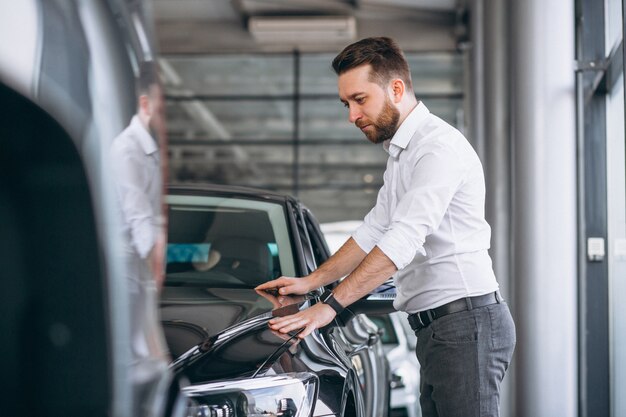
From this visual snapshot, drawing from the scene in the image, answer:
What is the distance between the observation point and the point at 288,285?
304cm

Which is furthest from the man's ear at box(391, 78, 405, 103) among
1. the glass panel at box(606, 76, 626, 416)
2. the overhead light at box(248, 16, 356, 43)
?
the overhead light at box(248, 16, 356, 43)

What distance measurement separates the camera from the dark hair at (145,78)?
1233mm

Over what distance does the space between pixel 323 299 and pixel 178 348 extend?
60 centimetres

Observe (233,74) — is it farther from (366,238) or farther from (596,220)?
(366,238)

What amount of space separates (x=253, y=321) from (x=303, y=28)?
10355 millimetres

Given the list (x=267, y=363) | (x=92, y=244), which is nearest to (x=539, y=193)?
(x=267, y=363)

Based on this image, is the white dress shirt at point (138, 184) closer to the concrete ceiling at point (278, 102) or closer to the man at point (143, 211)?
the man at point (143, 211)

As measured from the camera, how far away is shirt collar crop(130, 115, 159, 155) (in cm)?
122

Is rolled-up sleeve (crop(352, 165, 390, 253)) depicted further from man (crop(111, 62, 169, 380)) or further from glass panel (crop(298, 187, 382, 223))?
glass panel (crop(298, 187, 382, 223))

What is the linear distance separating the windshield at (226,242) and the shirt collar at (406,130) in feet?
2.15

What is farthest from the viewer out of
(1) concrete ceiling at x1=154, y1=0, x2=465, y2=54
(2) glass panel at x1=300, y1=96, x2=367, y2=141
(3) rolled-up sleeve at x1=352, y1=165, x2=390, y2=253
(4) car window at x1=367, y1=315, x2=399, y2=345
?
(2) glass panel at x1=300, y1=96, x2=367, y2=141

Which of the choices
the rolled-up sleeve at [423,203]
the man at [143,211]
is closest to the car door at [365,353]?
the rolled-up sleeve at [423,203]

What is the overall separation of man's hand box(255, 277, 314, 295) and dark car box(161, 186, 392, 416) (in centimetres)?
3

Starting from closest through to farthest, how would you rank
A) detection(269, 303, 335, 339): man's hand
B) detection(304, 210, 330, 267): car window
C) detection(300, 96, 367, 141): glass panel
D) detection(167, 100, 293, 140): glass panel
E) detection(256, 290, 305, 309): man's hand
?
detection(269, 303, 335, 339): man's hand → detection(256, 290, 305, 309): man's hand → detection(304, 210, 330, 267): car window → detection(300, 96, 367, 141): glass panel → detection(167, 100, 293, 140): glass panel
